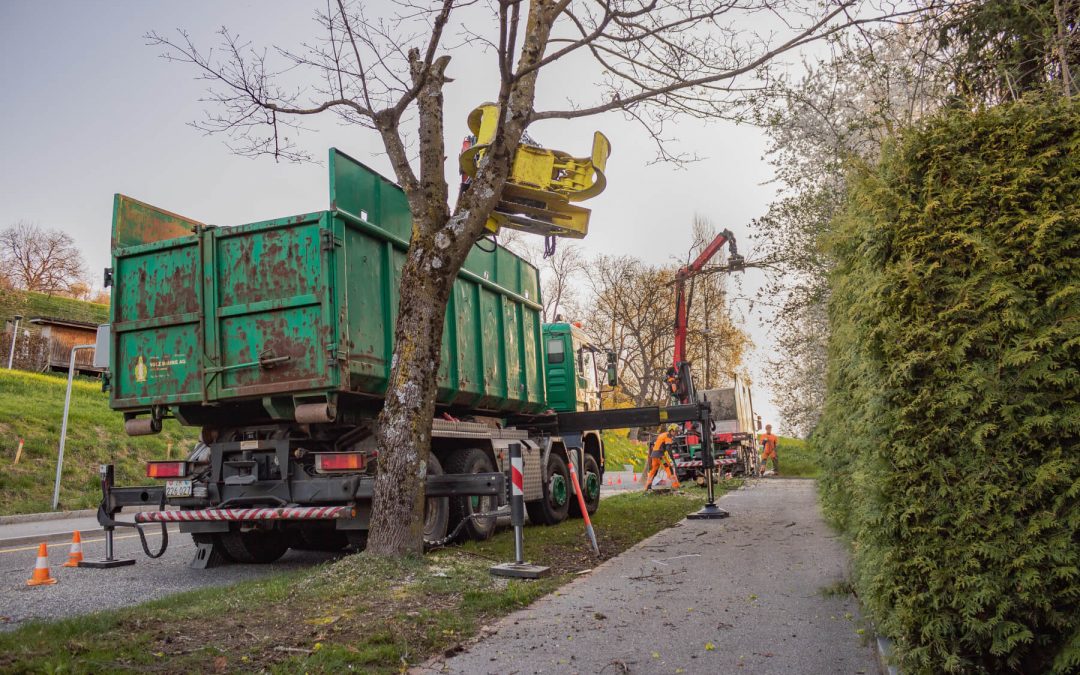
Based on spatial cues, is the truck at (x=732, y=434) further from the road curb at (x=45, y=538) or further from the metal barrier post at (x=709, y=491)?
the road curb at (x=45, y=538)

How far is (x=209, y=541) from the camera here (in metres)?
8.41

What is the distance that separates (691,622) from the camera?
16.1 ft

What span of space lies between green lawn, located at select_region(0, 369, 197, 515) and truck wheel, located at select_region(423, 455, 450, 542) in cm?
1087

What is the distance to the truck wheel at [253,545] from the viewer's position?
28.0ft

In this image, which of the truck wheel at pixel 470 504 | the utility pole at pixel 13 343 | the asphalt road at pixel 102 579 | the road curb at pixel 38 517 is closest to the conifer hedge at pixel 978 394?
the asphalt road at pixel 102 579

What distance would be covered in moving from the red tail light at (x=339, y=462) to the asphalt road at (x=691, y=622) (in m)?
2.26

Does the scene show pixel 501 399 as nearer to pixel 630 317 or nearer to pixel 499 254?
pixel 499 254

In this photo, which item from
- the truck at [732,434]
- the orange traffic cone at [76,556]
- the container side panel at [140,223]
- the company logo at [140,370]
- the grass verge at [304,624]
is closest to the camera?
the grass verge at [304,624]

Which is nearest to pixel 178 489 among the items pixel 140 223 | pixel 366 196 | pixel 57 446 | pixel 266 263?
pixel 266 263

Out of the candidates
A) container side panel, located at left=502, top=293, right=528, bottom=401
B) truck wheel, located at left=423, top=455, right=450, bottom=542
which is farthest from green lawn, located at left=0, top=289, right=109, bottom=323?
truck wheel, located at left=423, top=455, right=450, bottom=542

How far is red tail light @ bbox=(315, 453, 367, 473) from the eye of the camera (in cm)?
718

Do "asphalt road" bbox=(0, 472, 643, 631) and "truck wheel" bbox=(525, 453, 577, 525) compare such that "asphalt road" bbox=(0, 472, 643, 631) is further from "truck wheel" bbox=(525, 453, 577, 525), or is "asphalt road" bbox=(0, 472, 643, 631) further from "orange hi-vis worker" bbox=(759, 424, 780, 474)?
"orange hi-vis worker" bbox=(759, 424, 780, 474)

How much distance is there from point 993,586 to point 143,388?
738 centimetres

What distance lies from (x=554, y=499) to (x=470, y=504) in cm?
254
